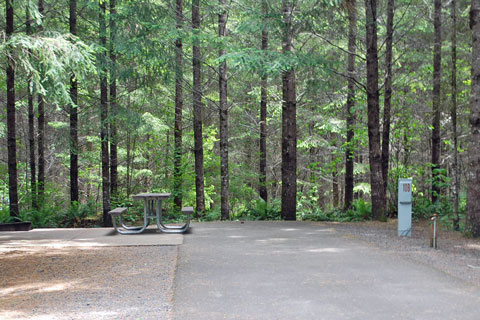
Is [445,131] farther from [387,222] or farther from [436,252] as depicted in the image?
[436,252]

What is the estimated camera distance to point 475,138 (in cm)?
977

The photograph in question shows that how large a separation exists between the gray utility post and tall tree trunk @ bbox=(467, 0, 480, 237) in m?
1.39

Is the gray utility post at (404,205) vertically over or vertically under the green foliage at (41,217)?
over

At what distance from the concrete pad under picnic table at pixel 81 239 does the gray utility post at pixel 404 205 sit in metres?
5.00

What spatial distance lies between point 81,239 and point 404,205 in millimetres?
7362

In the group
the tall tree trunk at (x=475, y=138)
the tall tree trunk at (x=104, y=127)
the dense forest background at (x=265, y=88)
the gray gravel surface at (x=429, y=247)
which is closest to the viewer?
the gray gravel surface at (x=429, y=247)

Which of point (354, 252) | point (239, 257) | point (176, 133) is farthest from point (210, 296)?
point (176, 133)

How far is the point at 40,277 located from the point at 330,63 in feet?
30.3

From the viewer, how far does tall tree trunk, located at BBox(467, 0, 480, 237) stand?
9.72 metres

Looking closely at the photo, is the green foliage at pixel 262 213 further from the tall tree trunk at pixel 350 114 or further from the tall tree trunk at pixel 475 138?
the tall tree trunk at pixel 475 138

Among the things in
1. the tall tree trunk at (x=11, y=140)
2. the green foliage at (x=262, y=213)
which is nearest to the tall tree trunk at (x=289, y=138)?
the green foliage at (x=262, y=213)

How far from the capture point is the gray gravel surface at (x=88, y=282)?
15.1ft

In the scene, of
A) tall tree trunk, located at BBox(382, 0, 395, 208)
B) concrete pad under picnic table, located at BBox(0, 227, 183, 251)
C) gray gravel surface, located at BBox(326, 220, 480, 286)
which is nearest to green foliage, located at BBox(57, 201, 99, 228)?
concrete pad under picnic table, located at BBox(0, 227, 183, 251)

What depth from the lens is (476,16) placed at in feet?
31.9
